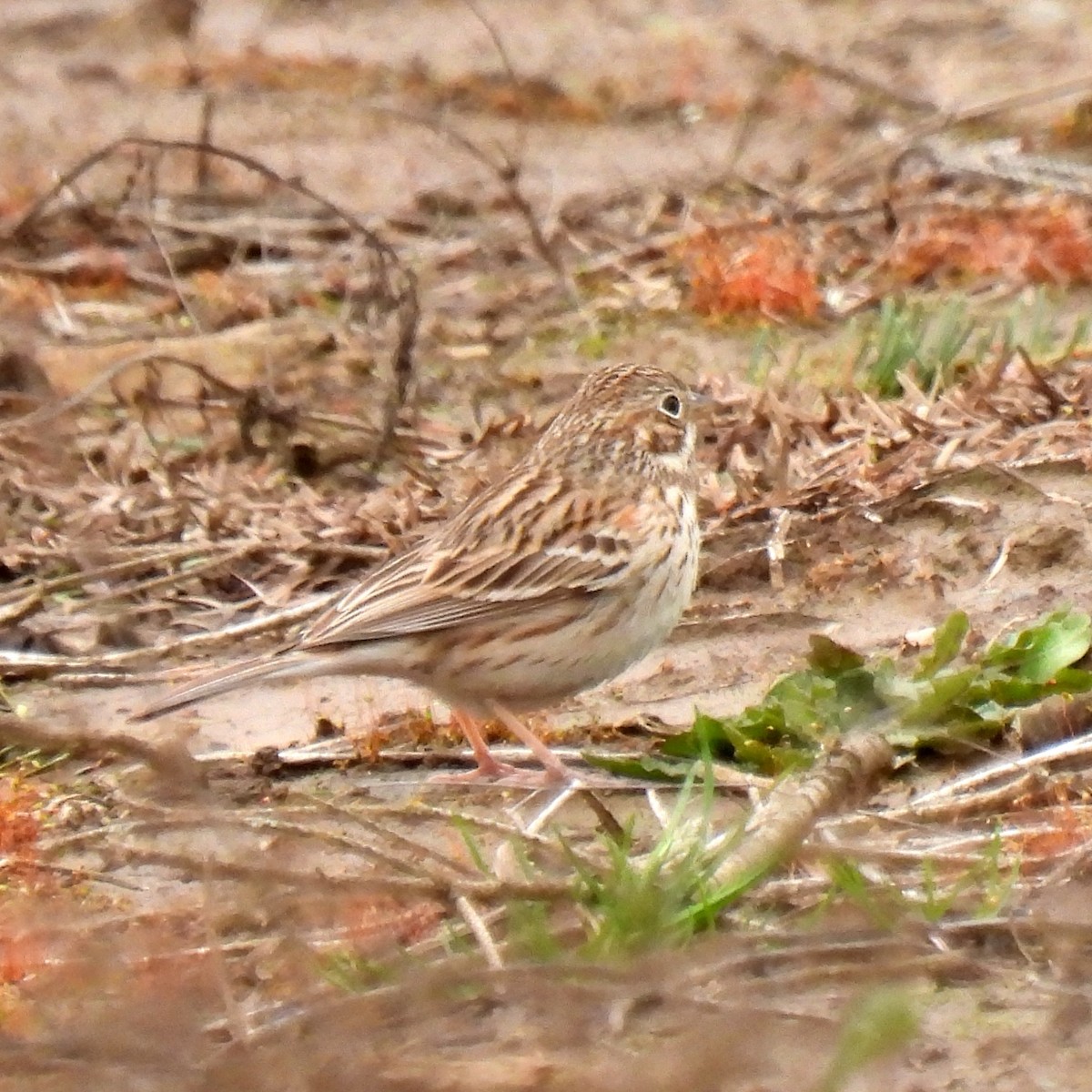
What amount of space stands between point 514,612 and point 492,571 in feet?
0.47

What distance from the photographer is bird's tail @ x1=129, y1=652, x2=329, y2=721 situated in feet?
21.4

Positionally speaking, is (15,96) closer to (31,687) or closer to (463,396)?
(463,396)

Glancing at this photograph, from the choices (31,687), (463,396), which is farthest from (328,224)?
(31,687)

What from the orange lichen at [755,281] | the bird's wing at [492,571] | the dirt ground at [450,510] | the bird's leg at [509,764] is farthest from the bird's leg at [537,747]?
the orange lichen at [755,281]

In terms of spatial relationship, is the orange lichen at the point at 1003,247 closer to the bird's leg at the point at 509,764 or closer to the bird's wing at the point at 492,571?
the bird's wing at the point at 492,571

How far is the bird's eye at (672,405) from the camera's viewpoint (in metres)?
7.68

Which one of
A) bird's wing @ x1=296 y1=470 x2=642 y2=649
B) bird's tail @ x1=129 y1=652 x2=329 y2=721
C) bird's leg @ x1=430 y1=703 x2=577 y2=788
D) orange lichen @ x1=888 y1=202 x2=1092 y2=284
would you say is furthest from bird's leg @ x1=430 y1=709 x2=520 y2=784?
orange lichen @ x1=888 y1=202 x2=1092 y2=284

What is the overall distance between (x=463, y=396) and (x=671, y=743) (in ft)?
13.1

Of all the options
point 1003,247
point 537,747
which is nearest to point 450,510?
point 537,747

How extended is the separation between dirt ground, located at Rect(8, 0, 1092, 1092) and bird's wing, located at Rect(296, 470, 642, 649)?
1.21ft

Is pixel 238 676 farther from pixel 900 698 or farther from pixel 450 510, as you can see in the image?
pixel 450 510

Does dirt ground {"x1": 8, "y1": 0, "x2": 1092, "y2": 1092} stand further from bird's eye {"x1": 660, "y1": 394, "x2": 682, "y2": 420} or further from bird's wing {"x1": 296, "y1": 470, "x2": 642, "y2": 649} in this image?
bird's eye {"x1": 660, "y1": 394, "x2": 682, "y2": 420}

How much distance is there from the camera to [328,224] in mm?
12359

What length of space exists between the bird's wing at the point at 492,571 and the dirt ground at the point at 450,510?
369 mm
